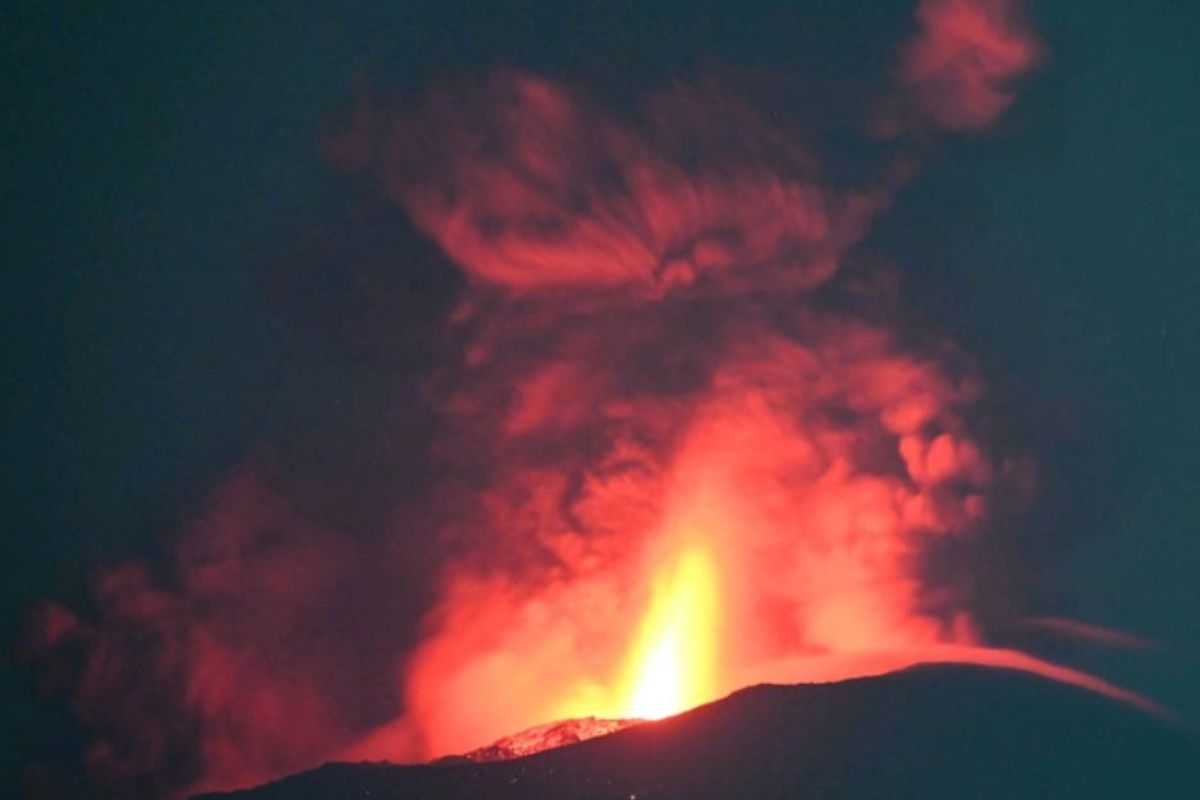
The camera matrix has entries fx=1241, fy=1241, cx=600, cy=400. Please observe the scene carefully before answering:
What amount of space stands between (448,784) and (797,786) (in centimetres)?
759

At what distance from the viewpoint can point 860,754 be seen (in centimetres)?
2586

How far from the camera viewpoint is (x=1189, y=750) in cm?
2511

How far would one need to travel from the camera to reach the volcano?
2486 cm

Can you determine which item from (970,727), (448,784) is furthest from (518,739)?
(970,727)

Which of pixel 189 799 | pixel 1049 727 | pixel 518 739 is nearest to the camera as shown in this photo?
pixel 189 799

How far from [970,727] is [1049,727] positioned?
159 centimetres

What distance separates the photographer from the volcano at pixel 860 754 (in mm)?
24859

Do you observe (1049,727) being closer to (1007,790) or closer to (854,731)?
(1007,790)

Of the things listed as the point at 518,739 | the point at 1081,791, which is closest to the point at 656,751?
the point at 518,739

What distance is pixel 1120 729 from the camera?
982 inches

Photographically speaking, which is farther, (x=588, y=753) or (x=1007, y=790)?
(x=588, y=753)

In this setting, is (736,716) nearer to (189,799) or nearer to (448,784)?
(448,784)

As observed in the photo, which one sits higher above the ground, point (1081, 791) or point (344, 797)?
point (344, 797)

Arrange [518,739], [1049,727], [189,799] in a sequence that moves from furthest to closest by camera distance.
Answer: [518,739] < [1049,727] < [189,799]
